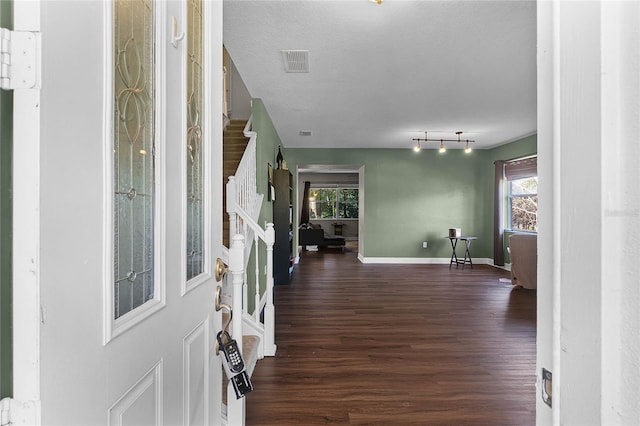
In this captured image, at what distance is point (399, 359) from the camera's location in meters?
2.64

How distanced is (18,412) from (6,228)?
244 mm

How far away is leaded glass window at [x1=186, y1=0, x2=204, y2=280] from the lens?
98cm

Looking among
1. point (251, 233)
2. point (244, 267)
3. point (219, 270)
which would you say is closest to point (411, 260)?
point (251, 233)

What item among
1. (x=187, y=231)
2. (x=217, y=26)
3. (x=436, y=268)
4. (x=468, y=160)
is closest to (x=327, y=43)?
(x=217, y=26)

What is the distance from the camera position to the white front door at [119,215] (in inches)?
17.4

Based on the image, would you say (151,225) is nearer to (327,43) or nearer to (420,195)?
(327,43)

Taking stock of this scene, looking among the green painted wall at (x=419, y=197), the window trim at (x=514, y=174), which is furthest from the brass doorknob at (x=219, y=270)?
the window trim at (x=514, y=174)

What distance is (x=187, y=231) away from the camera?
0.97 meters

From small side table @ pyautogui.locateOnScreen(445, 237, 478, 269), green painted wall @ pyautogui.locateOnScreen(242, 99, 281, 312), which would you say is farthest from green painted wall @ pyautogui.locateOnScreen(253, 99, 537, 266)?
green painted wall @ pyautogui.locateOnScreen(242, 99, 281, 312)

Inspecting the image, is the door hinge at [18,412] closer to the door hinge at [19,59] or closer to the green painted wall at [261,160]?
the door hinge at [19,59]

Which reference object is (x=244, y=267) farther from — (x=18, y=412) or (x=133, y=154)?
(x=18, y=412)

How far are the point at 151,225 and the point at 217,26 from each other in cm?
75

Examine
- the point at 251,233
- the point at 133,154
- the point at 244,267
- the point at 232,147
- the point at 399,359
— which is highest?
the point at 232,147

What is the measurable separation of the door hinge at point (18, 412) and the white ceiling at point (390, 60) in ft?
7.90
